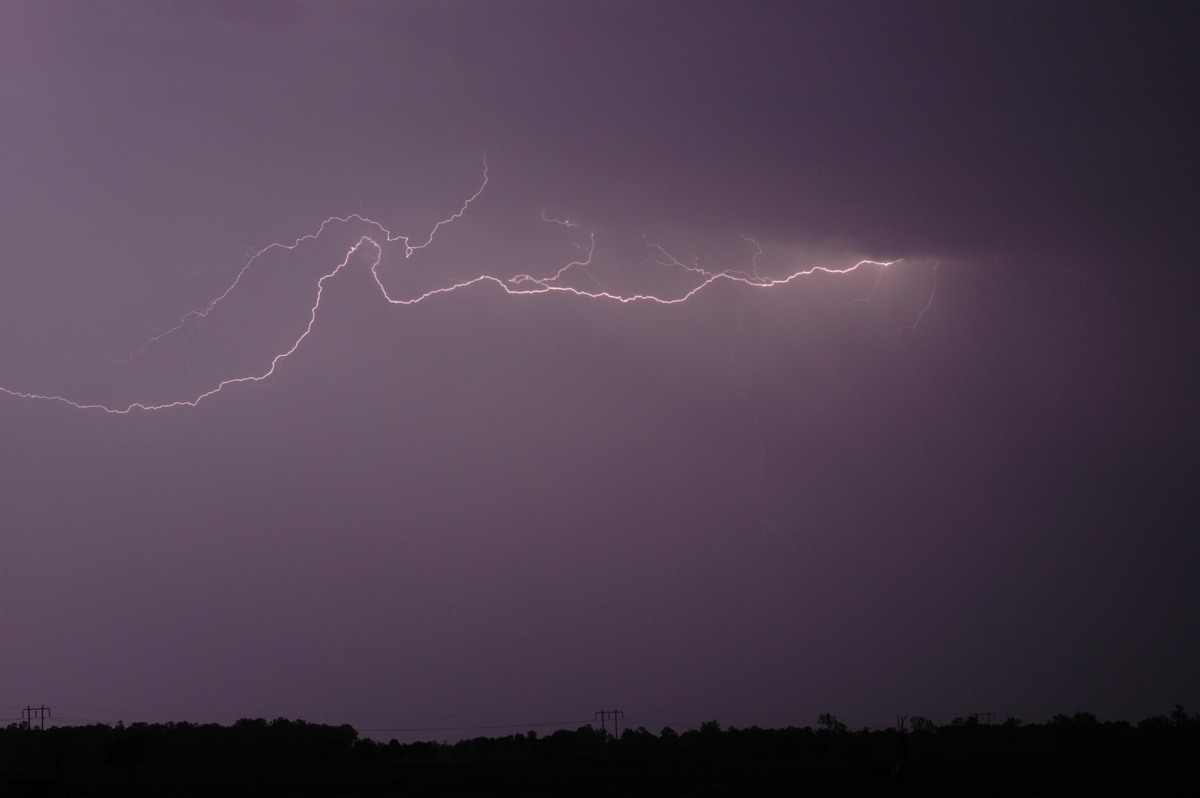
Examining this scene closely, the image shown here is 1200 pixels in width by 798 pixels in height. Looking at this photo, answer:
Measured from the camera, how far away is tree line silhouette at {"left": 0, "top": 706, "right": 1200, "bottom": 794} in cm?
2853

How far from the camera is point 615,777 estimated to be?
33.0 m

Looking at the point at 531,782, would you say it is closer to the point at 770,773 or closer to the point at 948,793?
the point at 770,773

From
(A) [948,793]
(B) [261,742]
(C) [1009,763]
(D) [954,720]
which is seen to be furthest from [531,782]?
(D) [954,720]

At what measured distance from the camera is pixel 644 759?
163 feet

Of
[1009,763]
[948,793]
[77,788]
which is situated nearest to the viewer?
[948,793]

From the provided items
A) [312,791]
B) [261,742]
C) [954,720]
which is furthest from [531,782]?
[954,720]

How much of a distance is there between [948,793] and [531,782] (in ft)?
40.3

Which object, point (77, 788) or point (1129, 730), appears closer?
point (77, 788)

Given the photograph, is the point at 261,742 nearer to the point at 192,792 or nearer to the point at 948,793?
the point at 192,792

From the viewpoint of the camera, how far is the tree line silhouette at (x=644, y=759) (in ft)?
93.6

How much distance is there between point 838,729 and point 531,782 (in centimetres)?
6149

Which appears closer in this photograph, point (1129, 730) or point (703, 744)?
point (1129, 730)

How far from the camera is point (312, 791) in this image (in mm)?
28516

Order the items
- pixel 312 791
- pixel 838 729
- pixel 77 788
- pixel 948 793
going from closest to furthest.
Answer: pixel 948 793 → pixel 312 791 → pixel 77 788 → pixel 838 729
